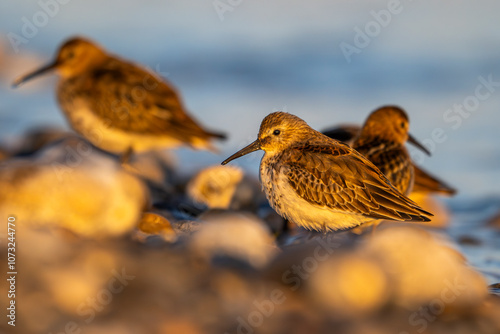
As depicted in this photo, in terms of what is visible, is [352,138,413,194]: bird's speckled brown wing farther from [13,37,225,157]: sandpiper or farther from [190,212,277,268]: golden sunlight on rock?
[13,37,225,157]: sandpiper

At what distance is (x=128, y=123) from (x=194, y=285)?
411 cm

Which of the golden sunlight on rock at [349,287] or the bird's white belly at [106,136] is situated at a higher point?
the golden sunlight on rock at [349,287]

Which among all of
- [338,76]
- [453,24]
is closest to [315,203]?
[338,76]

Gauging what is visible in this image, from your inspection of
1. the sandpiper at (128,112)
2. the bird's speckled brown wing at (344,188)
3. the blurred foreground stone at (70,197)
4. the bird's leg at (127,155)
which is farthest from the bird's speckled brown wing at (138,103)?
the bird's speckled brown wing at (344,188)

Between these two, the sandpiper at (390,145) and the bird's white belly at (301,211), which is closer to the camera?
the bird's white belly at (301,211)

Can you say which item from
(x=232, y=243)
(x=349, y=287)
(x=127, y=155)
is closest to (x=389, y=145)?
(x=232, y=243)

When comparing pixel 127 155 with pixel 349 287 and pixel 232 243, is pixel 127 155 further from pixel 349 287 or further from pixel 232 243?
pixel 349 287

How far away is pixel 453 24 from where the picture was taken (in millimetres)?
15703

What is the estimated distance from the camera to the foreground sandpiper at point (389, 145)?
6.67m

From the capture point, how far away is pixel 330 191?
557cm

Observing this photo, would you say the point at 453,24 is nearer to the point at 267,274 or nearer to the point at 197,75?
the point at 197,75

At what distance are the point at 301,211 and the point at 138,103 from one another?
3.45 meters

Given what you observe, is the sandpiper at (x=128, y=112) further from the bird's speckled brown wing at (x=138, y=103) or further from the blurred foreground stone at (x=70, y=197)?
the blurred foreground stone at (x=70, y=197)

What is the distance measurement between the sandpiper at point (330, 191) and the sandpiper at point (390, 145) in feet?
3.03
